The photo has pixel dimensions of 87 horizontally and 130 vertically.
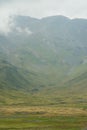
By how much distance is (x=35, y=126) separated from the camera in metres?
144

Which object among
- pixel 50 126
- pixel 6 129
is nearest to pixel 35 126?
pixel 50 126

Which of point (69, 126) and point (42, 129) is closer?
point (42, 129)

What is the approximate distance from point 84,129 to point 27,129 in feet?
77.7

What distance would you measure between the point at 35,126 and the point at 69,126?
48.9 ft

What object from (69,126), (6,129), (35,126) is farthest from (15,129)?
(69,126)

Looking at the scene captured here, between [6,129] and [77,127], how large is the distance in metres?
31.4

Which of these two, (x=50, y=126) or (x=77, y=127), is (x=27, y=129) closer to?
(x=50, y=126)

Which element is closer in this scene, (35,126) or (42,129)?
(42,129)

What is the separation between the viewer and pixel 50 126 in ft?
470

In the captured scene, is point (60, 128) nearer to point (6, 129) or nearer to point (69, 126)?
point (69, 126)

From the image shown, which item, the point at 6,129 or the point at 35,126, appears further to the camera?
the point at 35,126

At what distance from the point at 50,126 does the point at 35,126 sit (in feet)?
21.7

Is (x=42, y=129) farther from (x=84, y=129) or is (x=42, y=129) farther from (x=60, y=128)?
(x=84, y=129)

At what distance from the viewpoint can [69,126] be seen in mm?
143375
